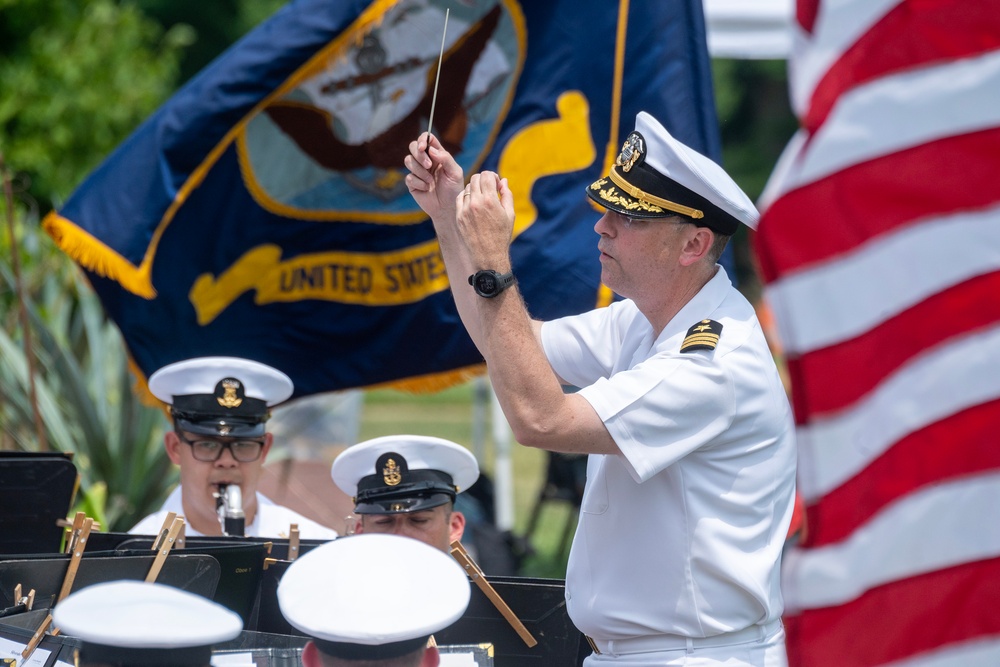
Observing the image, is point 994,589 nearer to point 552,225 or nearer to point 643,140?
point 643,140

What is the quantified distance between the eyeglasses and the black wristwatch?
210 cm

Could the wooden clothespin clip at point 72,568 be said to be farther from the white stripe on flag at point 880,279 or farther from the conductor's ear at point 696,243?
the white stripe on flag at point 880,279

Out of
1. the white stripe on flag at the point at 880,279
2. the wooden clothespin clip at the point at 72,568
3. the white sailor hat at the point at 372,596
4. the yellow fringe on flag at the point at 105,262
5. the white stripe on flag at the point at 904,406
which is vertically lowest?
the wooden clothespin clip at the point at 72,568

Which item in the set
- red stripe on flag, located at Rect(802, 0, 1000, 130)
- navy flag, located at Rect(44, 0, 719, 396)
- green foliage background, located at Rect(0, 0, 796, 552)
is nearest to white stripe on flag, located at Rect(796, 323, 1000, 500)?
red stripe on flag, located at Rect(802, 0, 1000, 130)

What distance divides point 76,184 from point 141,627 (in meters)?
11.1

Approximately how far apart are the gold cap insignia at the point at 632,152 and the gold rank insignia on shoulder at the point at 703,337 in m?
0.44

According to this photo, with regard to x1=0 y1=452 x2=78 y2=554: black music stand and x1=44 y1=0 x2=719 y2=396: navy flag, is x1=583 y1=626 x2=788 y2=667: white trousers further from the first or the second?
x1=44 y1=0 x2=719 y2=396: navy flag

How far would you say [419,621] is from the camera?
2.13m

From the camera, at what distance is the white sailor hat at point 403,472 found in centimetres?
391

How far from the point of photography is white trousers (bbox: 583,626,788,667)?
9.08 feet

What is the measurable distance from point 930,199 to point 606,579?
139 cm

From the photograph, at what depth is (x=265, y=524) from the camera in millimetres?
4617

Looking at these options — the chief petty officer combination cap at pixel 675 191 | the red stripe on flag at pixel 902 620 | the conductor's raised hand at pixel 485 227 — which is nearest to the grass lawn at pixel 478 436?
the chief petty officer combination cap at pixel 675 191

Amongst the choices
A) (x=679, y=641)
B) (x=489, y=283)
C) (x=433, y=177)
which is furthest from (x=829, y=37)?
(x=433, y=177)
